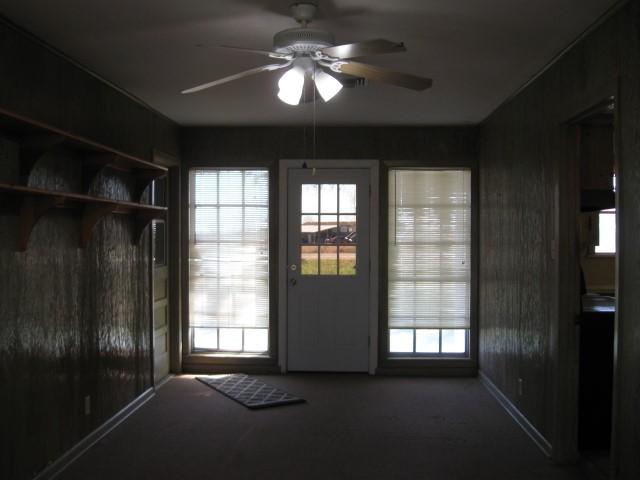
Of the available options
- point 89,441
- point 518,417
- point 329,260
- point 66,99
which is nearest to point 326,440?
point 518,417

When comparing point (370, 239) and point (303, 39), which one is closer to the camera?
point (303, 39)

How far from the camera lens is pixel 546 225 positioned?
11.7 ft

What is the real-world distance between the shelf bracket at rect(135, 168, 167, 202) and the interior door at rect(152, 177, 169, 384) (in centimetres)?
59

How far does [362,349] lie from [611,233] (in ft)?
8.31

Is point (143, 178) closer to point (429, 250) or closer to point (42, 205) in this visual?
point (42, 205)

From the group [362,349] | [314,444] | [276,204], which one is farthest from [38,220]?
[362,349]

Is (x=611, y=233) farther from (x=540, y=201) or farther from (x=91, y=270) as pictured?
(x=91, y=270)

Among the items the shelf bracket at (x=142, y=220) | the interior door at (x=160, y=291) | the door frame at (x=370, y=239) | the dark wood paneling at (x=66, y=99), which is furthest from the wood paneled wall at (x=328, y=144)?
the shelf bracket at (x=142, y=220)

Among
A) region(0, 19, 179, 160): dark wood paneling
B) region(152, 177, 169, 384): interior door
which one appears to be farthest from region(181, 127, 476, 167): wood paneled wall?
region(0, 19, 179, 160): dark wood paneling

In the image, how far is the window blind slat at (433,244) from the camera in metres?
5.51

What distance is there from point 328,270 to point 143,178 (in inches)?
80.0

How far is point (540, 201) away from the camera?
3.70 meters

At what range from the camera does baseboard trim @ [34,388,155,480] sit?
3168 mm

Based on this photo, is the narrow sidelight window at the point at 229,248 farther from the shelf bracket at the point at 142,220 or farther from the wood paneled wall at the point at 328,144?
the shelf bracket at the point at 142,220
